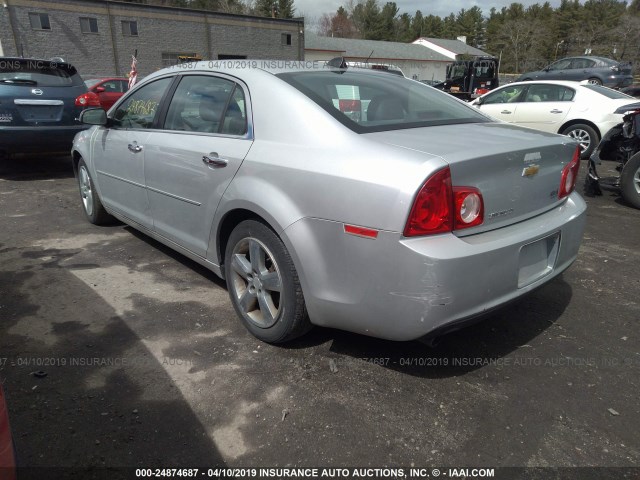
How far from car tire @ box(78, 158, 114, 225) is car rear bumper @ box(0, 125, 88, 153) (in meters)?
2.46

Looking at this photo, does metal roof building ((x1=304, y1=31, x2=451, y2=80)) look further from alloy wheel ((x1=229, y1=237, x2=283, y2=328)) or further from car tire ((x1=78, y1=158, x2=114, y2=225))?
alloy wheel ((x1=229, y1=237, x2=283, y2=328))

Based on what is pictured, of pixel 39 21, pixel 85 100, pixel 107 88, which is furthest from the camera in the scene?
pixel 39 21

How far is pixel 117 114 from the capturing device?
4250mm

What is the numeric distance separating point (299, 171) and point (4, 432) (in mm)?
1584

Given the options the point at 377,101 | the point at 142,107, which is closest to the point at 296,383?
the point at 377,101

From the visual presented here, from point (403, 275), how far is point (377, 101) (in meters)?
1.30

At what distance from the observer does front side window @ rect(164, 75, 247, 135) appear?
9.57ft

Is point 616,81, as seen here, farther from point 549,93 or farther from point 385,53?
point 385,53

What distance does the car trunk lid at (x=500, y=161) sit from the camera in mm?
2154

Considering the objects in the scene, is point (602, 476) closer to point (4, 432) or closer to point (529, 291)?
point (529, 291)

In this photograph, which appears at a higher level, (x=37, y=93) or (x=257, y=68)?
(x=257, y=68)

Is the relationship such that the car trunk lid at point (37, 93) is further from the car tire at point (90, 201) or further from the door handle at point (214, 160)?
Answer: the door handle at point (214, 160)

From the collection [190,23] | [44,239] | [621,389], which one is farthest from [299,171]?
[190,23]

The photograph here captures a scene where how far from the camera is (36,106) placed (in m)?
6.92
